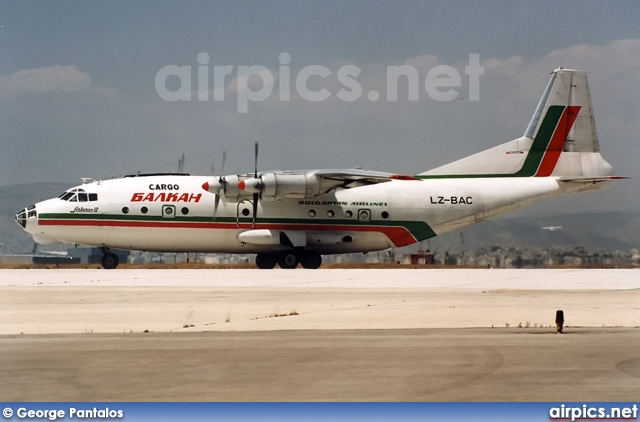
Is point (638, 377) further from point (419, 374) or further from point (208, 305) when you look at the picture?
point (208, 305)

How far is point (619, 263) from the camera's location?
36125mm

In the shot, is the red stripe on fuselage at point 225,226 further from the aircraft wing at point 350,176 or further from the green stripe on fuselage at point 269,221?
the aircraft wing at point 350,176

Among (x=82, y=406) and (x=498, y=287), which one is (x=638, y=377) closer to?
(x=82, y=406)

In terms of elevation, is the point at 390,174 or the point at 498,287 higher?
→ the point at 390,174

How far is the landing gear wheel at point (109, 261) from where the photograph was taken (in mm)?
36750

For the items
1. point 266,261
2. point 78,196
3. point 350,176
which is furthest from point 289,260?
point 78,196

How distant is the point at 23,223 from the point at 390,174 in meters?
16.3

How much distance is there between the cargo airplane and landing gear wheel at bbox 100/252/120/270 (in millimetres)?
63

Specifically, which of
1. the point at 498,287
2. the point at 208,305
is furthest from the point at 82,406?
the point at 498,287

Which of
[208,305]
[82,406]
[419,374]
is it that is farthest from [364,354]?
[208,305]

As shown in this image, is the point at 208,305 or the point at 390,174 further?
the point at 390,174

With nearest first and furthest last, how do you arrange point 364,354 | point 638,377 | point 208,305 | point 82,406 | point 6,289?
point 82,406, point 638,377, point 364,354, point 208,305, point 6,289

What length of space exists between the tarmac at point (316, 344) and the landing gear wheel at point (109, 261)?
493 inches

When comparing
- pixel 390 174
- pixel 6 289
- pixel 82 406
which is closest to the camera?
pixel 82 406
